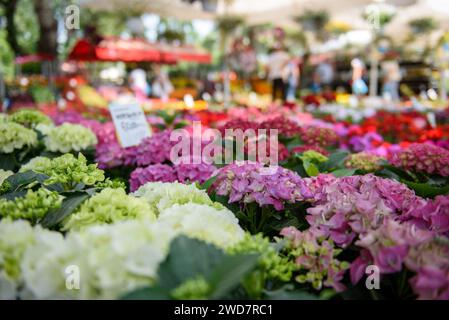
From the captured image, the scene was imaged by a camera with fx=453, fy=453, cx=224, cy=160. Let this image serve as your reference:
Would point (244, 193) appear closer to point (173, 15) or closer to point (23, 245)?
point (23, 245)

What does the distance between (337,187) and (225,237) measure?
1.69 feet

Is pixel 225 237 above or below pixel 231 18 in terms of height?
below

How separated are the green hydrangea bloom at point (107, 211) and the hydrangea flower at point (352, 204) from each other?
18.0 inches

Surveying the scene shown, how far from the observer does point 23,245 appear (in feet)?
3.00

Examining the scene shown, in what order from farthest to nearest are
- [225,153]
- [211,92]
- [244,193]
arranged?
1. [211,92]
2. [225,153]
3. [244,193]

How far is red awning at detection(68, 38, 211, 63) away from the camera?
9.70 metres

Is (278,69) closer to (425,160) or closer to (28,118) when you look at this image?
(28,118)

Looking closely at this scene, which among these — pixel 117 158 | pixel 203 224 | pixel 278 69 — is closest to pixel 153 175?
pixel 117 158

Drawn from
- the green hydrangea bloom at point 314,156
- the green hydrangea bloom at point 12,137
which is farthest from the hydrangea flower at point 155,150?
the green hydrangea bloom at point 314,156

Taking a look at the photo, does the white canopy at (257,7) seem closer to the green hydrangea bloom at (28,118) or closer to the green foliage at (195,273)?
the green hydrangea bloom at (28,118)

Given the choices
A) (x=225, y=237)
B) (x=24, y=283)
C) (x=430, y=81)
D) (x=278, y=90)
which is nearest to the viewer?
(x=24, y=283)

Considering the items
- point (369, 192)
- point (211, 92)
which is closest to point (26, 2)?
point (211, 92)

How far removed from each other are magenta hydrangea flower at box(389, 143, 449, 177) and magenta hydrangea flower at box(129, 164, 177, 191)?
1.06 meters
